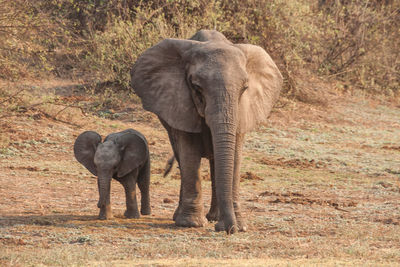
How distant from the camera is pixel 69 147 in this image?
1441 centimetres

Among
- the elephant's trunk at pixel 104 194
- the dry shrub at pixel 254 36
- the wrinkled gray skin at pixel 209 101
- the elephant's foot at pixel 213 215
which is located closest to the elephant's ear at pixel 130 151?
the elephant's trunk at pixel 104 194

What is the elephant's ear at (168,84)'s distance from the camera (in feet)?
26.0

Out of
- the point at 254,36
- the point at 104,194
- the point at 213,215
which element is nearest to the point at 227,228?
the point at 213,215

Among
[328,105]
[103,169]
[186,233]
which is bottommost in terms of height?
[328,105]

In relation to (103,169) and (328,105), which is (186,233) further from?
(328,105)

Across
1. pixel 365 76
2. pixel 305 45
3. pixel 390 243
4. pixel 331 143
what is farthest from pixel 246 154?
pixel 365 76

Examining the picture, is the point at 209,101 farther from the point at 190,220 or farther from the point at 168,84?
the point at 190,220

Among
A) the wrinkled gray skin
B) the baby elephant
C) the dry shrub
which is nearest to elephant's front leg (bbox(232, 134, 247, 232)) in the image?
the wrinkled gray skin

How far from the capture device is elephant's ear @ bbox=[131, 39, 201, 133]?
26.0 feet

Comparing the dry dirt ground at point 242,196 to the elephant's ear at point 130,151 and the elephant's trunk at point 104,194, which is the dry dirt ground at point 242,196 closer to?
the elephant's trunk at point 104,194

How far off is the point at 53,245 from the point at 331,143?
11770 millimetres

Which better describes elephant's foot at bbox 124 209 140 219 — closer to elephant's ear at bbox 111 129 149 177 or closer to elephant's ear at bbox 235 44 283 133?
elephant's ear at bbox 111 129 149 177

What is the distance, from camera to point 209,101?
7.34 meters

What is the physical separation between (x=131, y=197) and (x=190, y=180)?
40.6 inches
